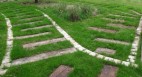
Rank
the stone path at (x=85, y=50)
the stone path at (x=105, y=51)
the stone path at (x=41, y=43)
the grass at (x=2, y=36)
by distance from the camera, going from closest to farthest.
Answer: the stone path at (x=85, y=50), the stone path at (x=105, y=51), the grass at (x=2, y=36), the stone path at (x=41, y=43)

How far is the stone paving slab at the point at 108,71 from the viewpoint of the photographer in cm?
572

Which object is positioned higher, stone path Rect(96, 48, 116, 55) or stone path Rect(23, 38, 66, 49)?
stone path Rect(96, 48, 116, 55)

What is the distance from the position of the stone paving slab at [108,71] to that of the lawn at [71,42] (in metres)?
0.09

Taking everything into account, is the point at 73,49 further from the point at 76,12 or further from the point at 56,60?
the point at 76,12

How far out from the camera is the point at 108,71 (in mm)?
5922

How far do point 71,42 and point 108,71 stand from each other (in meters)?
2.40

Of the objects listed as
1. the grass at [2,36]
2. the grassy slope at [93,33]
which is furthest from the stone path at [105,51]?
the grass at [2,36]

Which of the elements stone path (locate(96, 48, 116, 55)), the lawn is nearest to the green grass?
the lawn

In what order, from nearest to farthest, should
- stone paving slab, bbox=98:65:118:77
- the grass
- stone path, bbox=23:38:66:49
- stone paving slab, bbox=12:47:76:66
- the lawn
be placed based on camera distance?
1. stone paving slab, bbox=98:65:118:77
2. the lawn
3. stone paving slab, bbox=12:47:76:66
4. the grass
5. stone path, bbox=23:38:66:49

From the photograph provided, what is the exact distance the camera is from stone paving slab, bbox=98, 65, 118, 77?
225 inches

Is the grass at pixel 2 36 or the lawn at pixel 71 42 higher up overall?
the lawn at pixel 71 42

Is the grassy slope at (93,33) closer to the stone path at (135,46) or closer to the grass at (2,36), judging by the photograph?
the stone path at (135,46)

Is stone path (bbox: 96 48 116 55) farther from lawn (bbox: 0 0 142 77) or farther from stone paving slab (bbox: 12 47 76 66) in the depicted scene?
stone paving slab (bbox: 12 47 76 66)

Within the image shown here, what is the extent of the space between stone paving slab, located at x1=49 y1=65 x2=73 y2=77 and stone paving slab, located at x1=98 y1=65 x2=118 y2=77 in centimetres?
85
